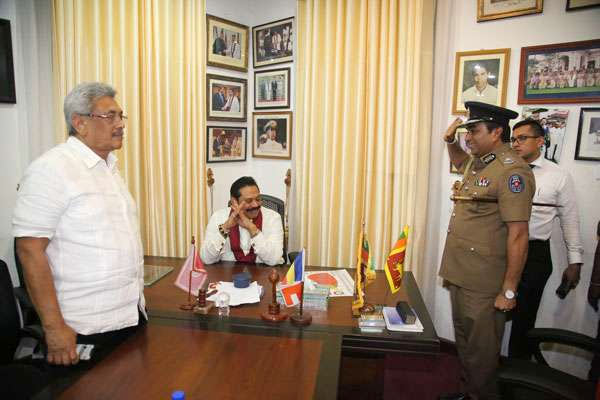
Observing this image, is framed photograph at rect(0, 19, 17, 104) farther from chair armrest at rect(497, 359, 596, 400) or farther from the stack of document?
chair armrest at rect(497, 359, 596, 400)

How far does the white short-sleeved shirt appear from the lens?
1.30m

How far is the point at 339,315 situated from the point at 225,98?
270 cm

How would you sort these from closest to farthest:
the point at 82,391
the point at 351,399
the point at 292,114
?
the point at 82,391 < the point at 351,399 < the point at 292,114

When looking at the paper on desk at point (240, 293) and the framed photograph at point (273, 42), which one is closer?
the paper on desk at point (240, 293)

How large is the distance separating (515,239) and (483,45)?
1547mm

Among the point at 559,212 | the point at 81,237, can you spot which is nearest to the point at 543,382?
the point at 559,212

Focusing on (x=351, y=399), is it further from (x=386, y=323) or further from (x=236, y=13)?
(x=236, y=13)

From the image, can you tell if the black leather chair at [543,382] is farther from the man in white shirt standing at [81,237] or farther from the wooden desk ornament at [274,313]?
the man in white shirt standing at [81,237]

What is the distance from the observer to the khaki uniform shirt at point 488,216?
193 cm

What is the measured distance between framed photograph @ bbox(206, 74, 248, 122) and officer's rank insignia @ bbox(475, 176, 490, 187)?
249 cm

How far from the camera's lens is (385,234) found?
316 cm

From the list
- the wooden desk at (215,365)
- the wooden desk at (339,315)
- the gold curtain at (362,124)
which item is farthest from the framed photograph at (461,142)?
the wooden desk at (215,365)

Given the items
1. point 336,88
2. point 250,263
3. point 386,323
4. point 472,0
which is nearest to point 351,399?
point 386,323

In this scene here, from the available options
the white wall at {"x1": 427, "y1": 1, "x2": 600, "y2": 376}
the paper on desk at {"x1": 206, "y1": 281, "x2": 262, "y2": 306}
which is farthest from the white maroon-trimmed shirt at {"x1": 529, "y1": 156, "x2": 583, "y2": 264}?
the paper on desk at {"x1": 206, "y1": 281, "x2": 262, "y2": 306}
